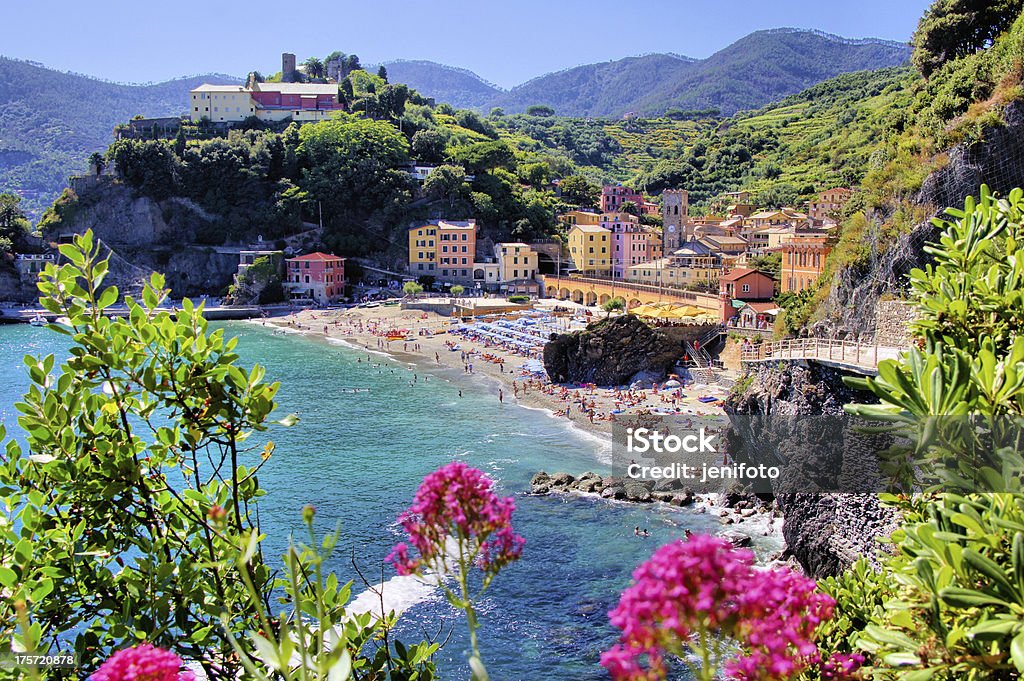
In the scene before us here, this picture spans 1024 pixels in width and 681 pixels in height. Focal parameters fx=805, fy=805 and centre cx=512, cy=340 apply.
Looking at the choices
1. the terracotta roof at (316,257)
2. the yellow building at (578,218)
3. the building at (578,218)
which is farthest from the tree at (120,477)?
the building at (578,218)

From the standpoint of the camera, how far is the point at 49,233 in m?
66.9

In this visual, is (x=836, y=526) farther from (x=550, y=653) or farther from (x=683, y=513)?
(x=683, y=513)

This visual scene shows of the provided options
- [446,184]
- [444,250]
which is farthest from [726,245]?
[446,184]

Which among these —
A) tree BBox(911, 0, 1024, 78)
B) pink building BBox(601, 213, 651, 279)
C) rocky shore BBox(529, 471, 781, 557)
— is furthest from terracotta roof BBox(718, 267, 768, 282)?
pink building BBox(601, 213, 651, 279)

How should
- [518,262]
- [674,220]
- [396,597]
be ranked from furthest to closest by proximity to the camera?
[518,262], [674,220], [396,597]

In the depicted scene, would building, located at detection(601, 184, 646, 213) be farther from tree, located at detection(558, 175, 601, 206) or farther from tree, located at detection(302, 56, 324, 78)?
tree, located at detection(302, 56, 324, 78)

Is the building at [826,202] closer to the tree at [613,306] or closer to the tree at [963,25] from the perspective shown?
the tree at [613,306]

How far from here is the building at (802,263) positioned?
30.9 meters

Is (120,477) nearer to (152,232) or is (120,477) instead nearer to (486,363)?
(486,363)

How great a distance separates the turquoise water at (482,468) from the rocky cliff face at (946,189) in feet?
19.4

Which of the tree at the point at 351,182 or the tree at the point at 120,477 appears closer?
the tree at the point at 120,477

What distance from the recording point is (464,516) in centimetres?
223

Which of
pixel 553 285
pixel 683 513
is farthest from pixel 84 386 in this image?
pixel 553 285

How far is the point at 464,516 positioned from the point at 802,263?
32.5m
